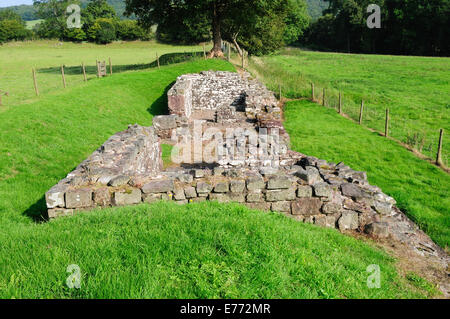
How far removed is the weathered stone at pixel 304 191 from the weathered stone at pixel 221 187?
1508 mm

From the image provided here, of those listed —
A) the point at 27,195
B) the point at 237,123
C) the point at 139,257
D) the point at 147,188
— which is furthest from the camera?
the point at 237,123

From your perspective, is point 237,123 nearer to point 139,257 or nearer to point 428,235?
point 428,235

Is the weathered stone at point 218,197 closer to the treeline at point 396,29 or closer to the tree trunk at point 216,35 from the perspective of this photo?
the tree trunk at point 216,35

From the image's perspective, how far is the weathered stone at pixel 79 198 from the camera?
6.42m

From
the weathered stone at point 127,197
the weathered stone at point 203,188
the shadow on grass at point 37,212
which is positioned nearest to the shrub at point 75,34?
the shadow on grass at point 37,212

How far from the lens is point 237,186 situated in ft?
22.3

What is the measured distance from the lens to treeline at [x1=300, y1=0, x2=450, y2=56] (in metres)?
57.9

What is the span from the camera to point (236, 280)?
4.04 metres

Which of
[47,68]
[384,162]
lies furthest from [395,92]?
[47,68]

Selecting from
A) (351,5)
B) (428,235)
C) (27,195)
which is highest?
(351,5)

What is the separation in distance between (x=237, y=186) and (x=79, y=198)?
3152 mm

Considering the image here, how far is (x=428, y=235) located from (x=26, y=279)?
27.1 feet

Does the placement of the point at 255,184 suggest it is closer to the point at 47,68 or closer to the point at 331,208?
the point at 331,208
